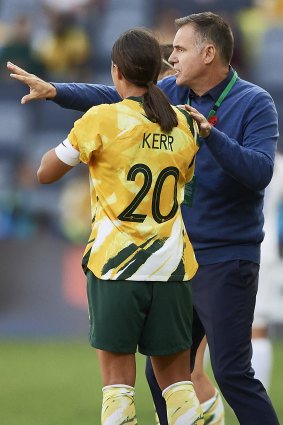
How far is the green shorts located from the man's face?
0.95m

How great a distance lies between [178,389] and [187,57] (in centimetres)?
138

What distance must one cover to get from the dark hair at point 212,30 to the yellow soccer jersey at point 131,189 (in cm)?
66

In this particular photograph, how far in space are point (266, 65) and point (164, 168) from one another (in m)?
8.35

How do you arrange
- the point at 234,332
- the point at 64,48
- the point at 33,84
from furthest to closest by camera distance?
the point at 64,48, the point at 234,332, the point at 33,84

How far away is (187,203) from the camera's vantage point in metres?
3.73

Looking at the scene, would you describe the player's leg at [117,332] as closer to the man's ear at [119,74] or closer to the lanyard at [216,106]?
the man's ear at [119,74]

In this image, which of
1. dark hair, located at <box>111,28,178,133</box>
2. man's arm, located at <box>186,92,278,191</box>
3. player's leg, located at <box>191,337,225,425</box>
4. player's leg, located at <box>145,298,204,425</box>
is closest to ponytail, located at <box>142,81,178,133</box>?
dark hair, located at <box>111,28,178,133</box>

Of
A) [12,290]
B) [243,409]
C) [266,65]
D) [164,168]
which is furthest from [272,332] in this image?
[164,168]

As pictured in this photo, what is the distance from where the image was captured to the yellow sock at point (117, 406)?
318 cm

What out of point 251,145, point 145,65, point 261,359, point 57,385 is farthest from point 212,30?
point 57,385

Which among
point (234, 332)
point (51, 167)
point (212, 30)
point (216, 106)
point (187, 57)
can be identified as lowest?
point (234, 332)

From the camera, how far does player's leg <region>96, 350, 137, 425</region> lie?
10.4ft

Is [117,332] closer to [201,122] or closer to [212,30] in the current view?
[201,122]

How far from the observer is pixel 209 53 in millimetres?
3742
